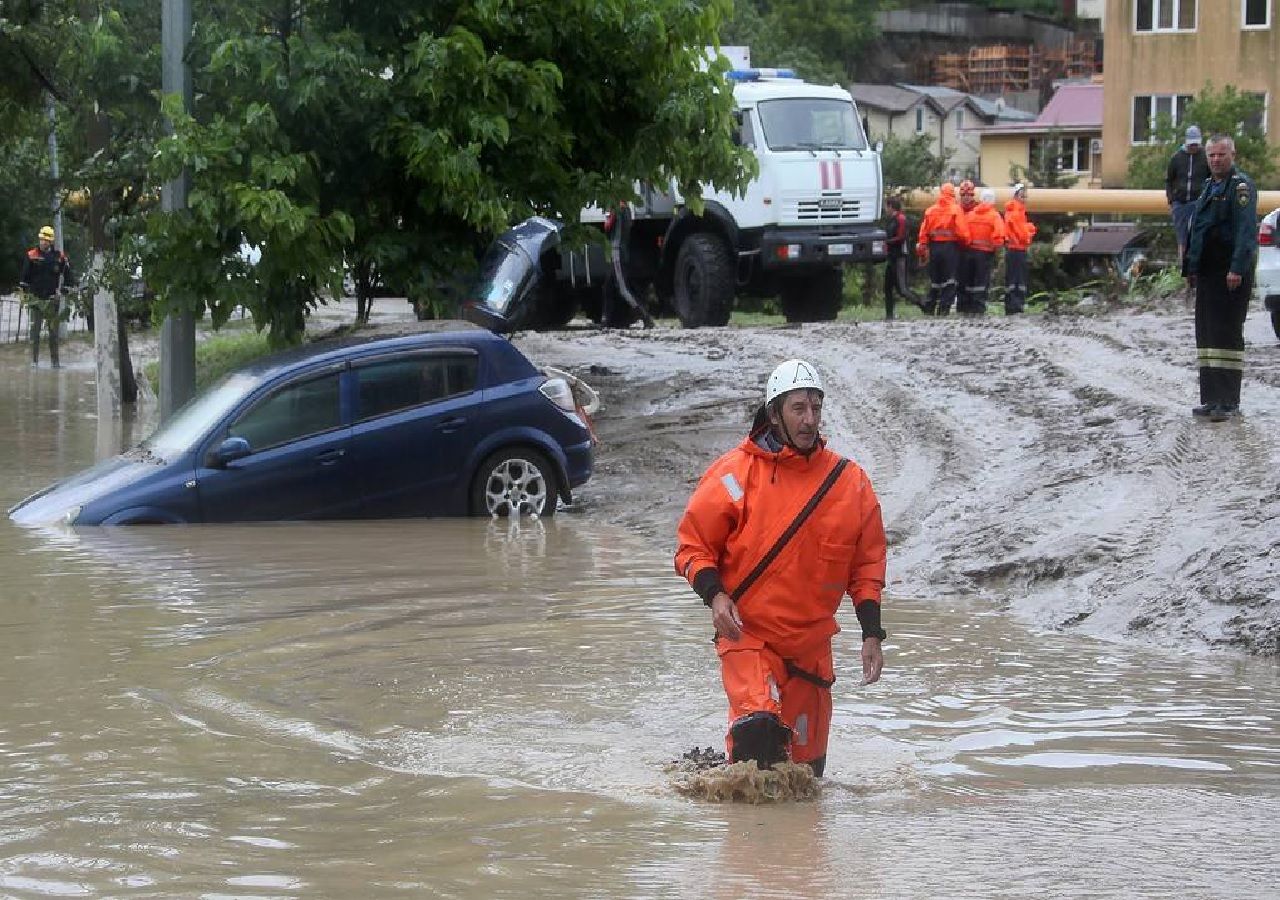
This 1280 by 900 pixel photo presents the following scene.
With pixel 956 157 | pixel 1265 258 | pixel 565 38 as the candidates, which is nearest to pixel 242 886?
pixel 565 38

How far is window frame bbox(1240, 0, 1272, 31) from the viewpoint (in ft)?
167

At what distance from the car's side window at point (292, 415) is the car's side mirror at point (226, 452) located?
0.07 meters

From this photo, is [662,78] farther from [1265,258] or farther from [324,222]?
[1265,258]

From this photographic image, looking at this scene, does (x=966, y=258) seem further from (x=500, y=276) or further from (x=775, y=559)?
(x=775, y=559)

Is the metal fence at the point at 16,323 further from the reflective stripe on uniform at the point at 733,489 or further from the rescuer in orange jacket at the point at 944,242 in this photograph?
the reflective stripe on uniform at the point at 733,489

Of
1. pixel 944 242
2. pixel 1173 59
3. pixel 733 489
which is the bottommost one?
pixel 733 489

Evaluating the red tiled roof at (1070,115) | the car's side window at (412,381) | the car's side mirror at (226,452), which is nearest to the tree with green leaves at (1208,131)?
the red tiled roof at (1070,115)

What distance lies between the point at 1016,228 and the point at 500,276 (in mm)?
9794

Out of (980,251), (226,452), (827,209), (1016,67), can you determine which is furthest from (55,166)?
(1016,67)

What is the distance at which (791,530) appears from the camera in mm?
6332

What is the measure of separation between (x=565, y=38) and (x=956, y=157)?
210ft

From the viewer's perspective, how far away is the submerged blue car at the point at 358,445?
13.1m

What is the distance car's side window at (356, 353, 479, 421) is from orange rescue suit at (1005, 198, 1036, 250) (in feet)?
40.7

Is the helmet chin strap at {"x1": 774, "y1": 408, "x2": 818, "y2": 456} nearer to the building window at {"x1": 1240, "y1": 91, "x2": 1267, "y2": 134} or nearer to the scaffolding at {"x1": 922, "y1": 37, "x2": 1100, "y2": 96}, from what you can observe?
the building window at {"x1": 1240, "y1": 91, "x2": 1267, "y2": 134}
